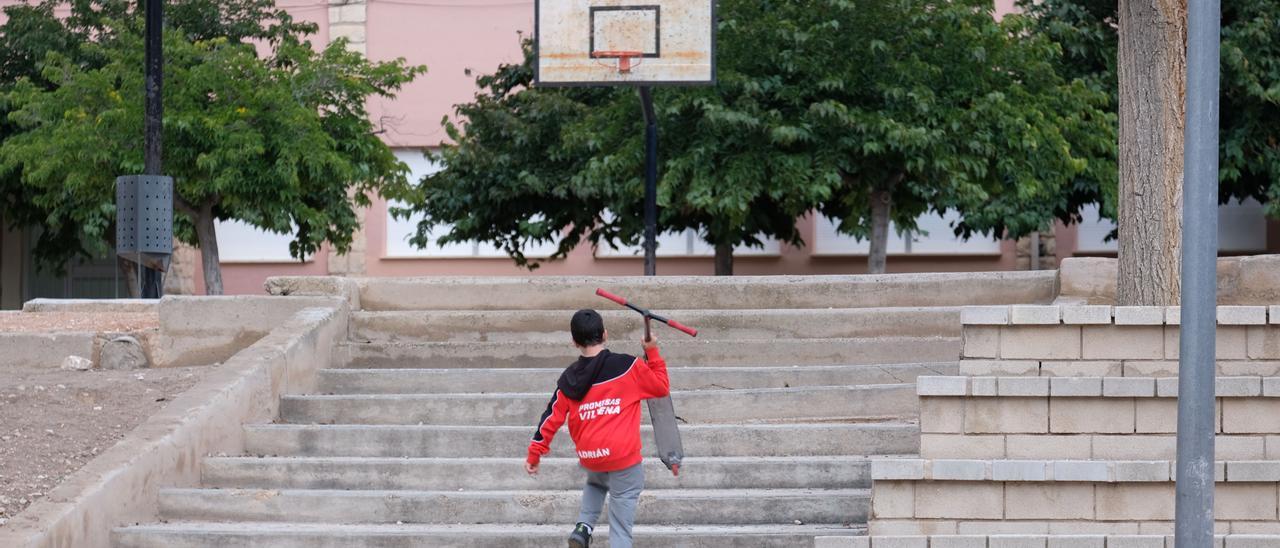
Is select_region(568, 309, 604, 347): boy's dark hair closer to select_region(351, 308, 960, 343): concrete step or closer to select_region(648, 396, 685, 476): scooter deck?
select_region(648, 396, 685, 476): scooter deck

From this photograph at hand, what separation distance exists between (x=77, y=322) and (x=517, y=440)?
14.9ft

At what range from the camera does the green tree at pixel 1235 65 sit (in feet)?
66.9

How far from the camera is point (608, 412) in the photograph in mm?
7066

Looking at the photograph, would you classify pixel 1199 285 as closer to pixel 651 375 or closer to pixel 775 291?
pixel 651 375

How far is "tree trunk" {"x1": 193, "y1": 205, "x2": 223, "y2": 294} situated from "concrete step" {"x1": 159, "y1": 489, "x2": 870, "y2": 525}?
9.43 metres

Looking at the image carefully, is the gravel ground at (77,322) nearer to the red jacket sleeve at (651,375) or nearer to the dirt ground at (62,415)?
the dirt ground at (62,415)

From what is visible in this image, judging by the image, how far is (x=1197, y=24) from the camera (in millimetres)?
5480

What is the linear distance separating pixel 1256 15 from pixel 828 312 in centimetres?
1259

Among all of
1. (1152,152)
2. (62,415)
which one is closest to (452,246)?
(62,415)

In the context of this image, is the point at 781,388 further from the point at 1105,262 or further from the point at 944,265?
the point at 944,265

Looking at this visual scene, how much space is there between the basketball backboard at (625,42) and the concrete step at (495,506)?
24.3ft

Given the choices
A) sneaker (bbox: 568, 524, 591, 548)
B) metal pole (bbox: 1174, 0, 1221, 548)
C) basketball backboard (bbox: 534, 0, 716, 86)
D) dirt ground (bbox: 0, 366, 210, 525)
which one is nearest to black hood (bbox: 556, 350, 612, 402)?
sneaker (bbox: 568, 524, 591, 548)

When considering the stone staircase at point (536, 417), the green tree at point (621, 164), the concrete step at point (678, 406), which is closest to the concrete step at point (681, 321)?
the stone staircase at point (536, 417)

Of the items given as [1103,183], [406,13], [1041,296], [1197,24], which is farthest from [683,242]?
[1197,24]
